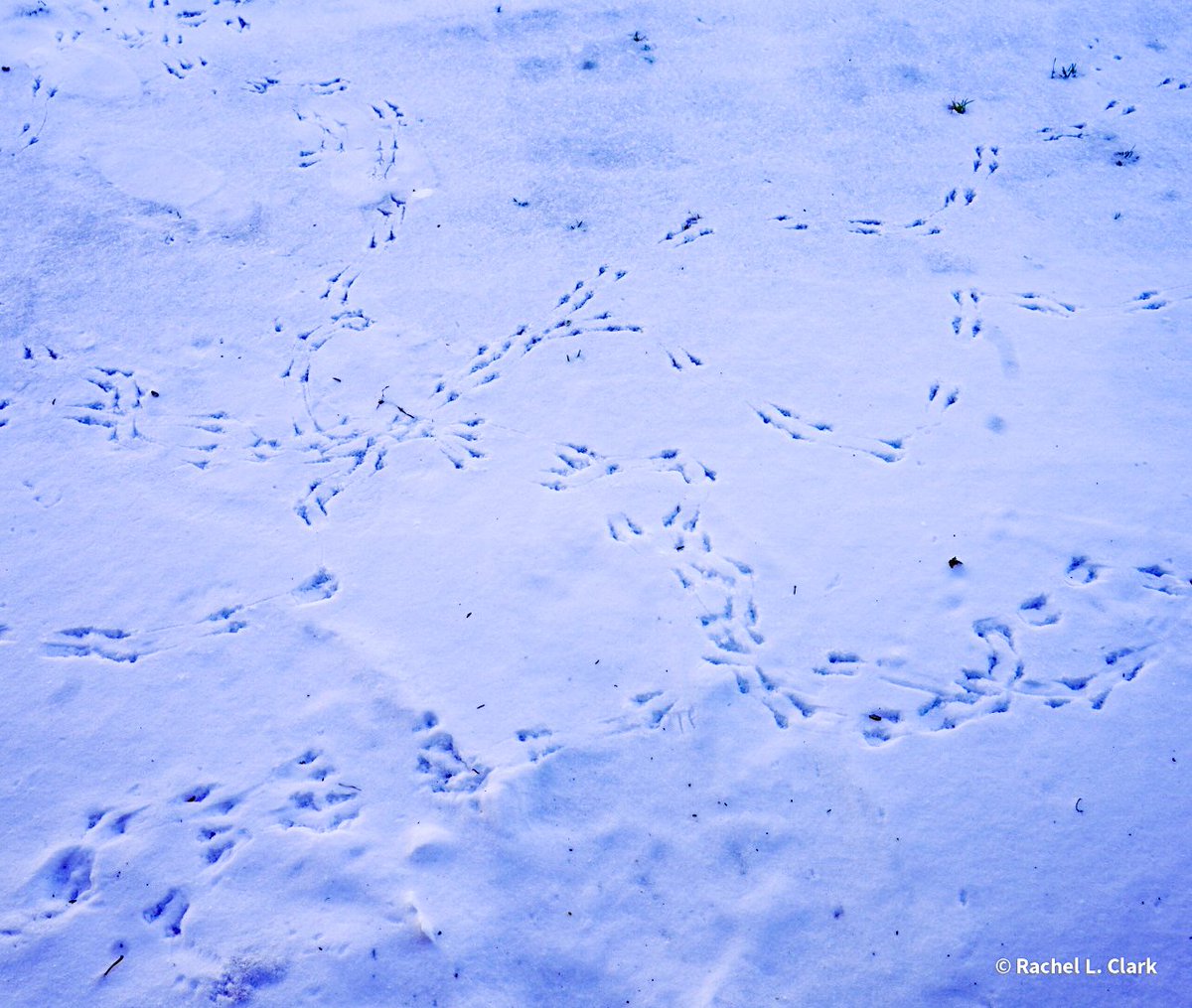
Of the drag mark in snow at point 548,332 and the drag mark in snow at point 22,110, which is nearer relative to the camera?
the drag mark in snow at point 548,332

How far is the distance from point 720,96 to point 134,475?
3.68 metres

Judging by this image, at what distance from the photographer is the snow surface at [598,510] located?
2611 millimetres

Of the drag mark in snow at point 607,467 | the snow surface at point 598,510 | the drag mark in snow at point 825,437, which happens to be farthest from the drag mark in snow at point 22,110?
the drag mark in snow at point 825,437

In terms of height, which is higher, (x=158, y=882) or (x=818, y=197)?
(x=818, y=197)

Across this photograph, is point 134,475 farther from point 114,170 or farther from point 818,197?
point 818,197

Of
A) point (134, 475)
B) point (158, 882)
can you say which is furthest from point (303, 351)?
point (158, 882)

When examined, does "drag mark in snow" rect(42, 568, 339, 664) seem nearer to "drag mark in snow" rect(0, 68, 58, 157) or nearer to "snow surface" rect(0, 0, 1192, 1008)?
"snow surface" rect(0, 0, 1192, 1008)

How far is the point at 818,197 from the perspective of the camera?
4590mm

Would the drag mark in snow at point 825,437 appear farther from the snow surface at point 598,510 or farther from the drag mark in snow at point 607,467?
the drag mark in snow at point 607,467

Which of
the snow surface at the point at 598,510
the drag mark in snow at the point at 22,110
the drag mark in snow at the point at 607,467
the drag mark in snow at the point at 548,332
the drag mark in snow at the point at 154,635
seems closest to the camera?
the snow surface at the point at 598,510

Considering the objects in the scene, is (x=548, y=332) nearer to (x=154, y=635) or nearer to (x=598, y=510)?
(x=598, y=510)

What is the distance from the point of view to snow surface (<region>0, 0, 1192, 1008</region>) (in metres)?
2.61

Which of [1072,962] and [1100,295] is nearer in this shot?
[1072,962]

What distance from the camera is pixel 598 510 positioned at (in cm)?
347
